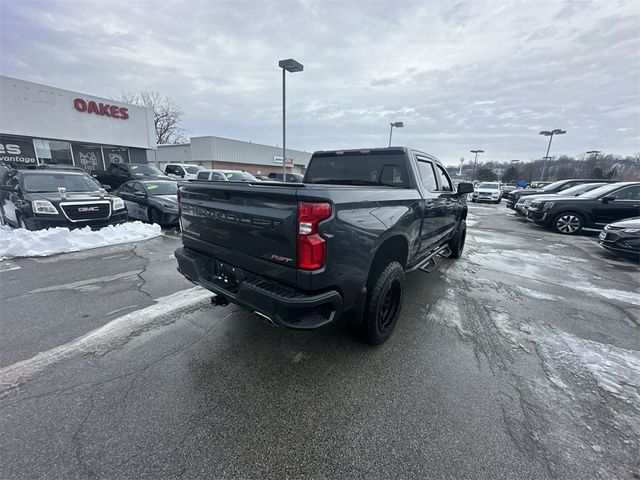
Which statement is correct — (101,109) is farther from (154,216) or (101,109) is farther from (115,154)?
(154,216)

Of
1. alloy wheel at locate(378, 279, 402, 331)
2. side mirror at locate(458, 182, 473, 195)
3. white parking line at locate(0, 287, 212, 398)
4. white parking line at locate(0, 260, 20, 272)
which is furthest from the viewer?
side mirror at locate(458, 182, 473, 195)

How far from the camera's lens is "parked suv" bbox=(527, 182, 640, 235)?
8.92 meters

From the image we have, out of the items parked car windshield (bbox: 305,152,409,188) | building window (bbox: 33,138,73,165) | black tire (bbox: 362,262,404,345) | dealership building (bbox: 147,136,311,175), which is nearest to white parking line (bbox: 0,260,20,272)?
parked car windshield (bbox: 305,152,409,188)

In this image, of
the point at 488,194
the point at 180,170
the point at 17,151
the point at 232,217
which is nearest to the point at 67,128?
the point at 17,151

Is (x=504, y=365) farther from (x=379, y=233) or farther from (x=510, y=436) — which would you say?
(x=379, y=233)

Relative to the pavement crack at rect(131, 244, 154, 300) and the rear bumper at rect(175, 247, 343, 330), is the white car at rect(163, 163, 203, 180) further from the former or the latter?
the rear bumper at rect(175, 247, 343, 330)

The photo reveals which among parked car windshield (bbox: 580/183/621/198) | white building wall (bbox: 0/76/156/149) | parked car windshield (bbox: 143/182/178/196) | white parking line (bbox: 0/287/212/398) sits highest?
white building wall (bbox: 0/76/156/149)

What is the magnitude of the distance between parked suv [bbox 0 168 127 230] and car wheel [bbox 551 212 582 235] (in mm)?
14166

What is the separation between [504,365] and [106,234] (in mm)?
8509

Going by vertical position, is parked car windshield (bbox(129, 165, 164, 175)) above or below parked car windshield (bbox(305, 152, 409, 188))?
below

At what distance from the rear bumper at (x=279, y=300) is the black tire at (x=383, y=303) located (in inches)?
21.5

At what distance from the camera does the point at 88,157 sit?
18.3 meters

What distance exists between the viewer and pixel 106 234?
23.5 ft

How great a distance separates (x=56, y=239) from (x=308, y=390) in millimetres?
7047
